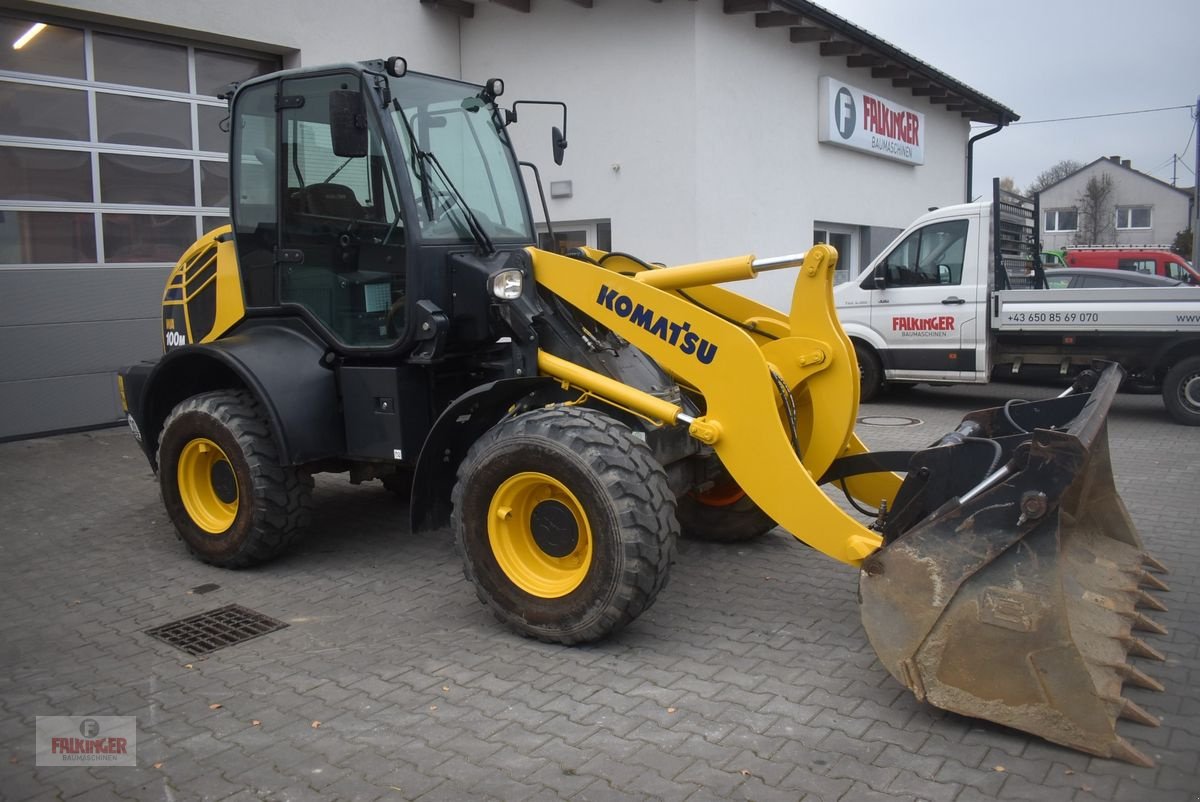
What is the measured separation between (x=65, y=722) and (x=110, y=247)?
741 cm

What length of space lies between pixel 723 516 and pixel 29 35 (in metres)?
8.31

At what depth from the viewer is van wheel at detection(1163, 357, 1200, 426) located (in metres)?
10.2

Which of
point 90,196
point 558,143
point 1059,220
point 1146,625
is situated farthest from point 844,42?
point 1059,220

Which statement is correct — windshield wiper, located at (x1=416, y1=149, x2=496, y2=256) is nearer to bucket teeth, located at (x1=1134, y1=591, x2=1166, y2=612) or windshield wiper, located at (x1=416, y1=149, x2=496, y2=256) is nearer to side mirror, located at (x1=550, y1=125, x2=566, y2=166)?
side mirror, located at (x1=550, y1=125, x2=566, y2=166)

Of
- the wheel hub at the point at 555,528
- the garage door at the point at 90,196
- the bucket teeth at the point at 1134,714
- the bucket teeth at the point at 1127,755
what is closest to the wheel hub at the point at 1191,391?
the bucket teeth at the point at 1134,714

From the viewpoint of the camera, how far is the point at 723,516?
5.98 m

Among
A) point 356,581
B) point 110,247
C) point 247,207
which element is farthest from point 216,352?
point 110,247

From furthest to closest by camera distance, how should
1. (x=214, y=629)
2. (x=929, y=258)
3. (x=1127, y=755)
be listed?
(x=929, y=258) → (x=214, y=629) → (x=1127, y=755)

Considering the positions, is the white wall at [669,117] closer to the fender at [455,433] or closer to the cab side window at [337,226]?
the cab side window at [337,226]

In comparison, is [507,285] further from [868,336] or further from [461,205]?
[868,336]

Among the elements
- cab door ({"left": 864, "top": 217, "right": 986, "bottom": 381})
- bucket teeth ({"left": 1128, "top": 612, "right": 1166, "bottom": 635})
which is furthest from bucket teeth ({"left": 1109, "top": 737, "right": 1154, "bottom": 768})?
cab door ({"left": 864, "top": 217, "right": 986, "bottom": 381})

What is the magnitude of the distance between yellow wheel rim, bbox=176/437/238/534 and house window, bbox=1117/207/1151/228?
236 ft

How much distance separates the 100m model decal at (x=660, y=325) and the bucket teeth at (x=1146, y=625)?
7.23 ft

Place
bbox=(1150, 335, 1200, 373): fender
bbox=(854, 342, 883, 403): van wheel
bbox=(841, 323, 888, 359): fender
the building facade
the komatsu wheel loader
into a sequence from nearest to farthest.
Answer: the komatsu wheel loader
bbox=(1150, 335, 1200, 373): fender
bbox=(841, 323, 888, 359): fender
bbox=(854, 342, 883, 403): van wheel
the building facade
